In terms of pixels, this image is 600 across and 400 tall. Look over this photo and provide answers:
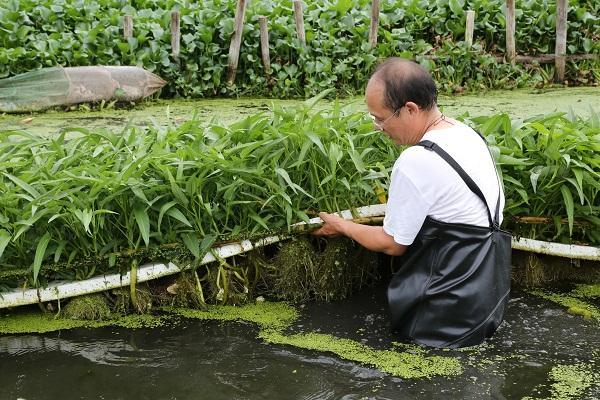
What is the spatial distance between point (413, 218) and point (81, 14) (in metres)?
7.23

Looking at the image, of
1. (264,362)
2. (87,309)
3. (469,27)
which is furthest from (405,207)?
(469,27)

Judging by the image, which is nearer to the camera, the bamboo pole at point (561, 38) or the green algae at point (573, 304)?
the green algae at point (573, 304)

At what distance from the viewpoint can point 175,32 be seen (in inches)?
347

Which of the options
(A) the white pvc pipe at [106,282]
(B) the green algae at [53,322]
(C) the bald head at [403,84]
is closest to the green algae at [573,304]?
(A) the white pvc pipe at [106,282]

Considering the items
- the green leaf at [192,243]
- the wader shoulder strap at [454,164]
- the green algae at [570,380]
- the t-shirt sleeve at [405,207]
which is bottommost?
the green algae at [570,380]

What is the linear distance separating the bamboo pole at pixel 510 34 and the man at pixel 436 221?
6648mm

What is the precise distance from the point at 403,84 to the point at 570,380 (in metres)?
1.33

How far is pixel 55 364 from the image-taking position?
3.27m

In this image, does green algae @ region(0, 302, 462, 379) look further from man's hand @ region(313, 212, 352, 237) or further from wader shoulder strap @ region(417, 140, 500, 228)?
wader shoulder strap @ region(417, 140, 500, 228)

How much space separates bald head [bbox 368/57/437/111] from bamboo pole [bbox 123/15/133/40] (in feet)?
20.6

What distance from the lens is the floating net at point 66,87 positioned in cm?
777

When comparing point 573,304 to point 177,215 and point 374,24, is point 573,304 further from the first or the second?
point 374,24

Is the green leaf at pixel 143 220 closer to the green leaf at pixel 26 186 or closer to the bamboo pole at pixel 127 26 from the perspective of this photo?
the green leaf at pixel 26 186

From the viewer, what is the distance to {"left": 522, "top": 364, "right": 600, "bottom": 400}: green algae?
2.93 meters
